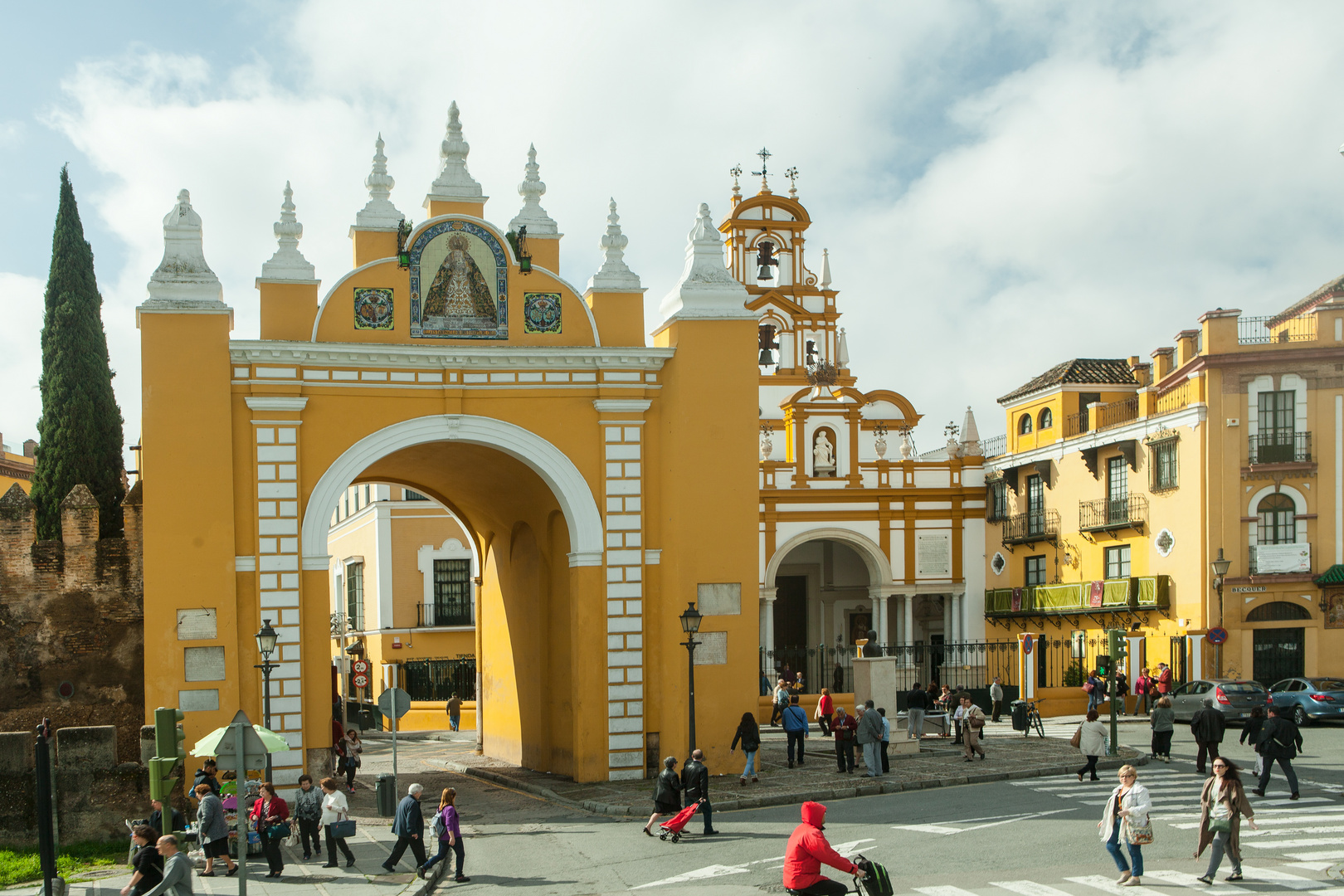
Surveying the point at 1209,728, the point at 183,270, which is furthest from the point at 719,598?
the point at 183,270

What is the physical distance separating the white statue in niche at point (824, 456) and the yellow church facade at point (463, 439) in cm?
2335

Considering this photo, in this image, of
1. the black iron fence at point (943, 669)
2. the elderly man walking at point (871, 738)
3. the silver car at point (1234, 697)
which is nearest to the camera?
the elderly man walking at point (871, 738)

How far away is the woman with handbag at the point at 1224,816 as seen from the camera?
548 inches

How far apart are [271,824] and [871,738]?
956 centimetres

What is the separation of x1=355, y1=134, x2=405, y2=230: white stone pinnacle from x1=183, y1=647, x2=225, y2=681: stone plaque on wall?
277 inches

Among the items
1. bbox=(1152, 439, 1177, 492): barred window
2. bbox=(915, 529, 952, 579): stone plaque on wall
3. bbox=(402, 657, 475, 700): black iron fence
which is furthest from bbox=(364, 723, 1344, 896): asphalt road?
bbox=(915, 529, 952, 579): stone plaque on wall

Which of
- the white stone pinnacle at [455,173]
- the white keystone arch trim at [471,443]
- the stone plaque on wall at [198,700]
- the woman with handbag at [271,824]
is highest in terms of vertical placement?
the white stone pinnacle at [455,173]

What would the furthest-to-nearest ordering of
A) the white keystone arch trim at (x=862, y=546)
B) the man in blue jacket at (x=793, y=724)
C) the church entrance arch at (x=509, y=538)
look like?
the white keystone arch trim at (x=862, y=546) < the man in blue jacket at (x=793, y=724) < the church entrance arch at (x=509, y=538)

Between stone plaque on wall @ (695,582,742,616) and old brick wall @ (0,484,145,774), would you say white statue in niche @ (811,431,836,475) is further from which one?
old brick wall @ (0,484,145,774)

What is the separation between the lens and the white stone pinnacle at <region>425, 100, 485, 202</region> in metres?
22.8

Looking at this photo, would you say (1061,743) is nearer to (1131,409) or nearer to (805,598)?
(1131,409)

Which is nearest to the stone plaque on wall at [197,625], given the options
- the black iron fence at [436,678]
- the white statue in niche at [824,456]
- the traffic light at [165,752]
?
the traffic light at [165,752]

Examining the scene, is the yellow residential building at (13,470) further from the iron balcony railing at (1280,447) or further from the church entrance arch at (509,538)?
the iron balcony railing at (1280,447)

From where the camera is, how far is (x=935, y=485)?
4675cm
